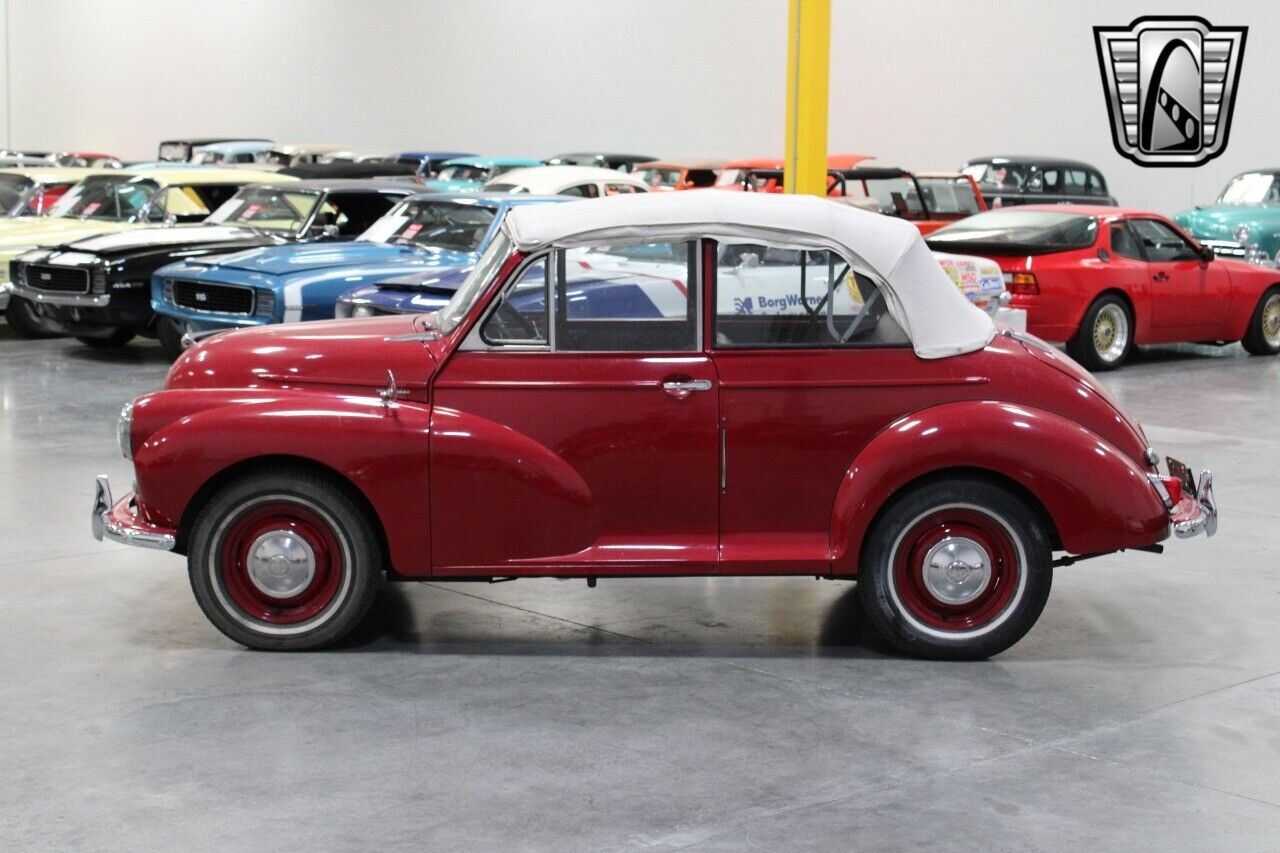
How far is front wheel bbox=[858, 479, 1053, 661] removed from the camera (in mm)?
5270

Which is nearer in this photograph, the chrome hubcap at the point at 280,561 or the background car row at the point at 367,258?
the chrome hubcap at the point at 280,561

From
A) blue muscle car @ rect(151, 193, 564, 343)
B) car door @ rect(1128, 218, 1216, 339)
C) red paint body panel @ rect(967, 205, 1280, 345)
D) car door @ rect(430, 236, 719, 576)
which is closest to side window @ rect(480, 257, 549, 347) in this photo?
car door @ rect(430, 236, 719, 576)

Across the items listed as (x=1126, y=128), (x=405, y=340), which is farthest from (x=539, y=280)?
(x=1126, y=128)

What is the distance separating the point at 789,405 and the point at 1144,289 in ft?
28.2

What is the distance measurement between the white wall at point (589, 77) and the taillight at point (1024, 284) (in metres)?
9.93

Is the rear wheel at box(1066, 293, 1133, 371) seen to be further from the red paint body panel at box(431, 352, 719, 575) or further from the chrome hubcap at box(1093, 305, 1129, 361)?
the red paint body panel at box(431, 352, 719, 575)

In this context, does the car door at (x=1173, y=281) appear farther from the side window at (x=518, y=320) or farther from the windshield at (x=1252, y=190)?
the side window at (x=518, y=320)

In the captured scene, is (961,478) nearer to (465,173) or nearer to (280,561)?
(280,561)

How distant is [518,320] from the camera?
17.6ft

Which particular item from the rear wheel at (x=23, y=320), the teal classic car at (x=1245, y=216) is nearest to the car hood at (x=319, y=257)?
the rear wheel at (x=23, y=320)

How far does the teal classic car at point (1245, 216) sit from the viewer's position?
1788cm

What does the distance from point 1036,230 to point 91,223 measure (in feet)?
28.2

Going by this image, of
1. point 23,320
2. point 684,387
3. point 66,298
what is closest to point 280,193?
point 66,298

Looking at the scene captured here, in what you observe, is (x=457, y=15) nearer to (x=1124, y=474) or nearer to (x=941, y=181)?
(x=941, y=181)
